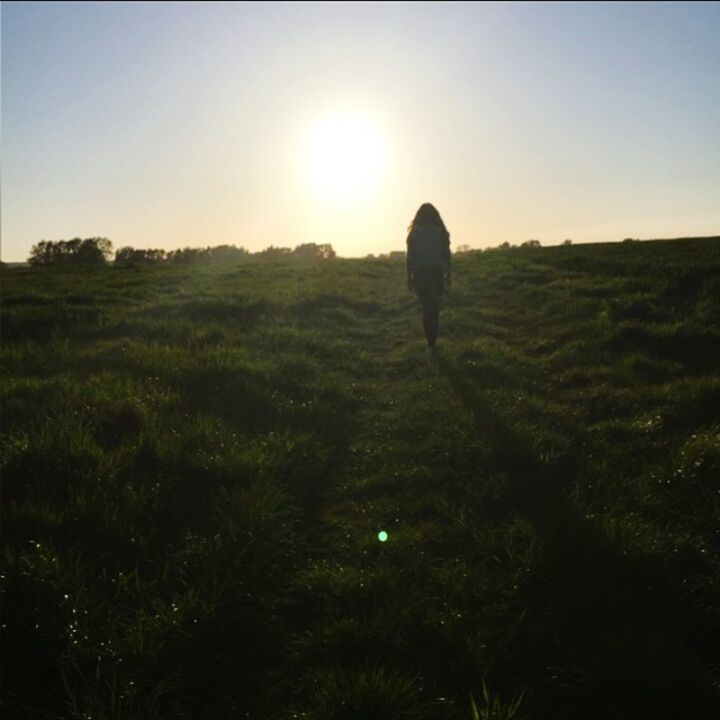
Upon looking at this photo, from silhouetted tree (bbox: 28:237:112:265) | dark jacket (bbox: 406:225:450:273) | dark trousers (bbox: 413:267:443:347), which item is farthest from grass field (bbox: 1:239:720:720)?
silhouetted tree (bbox: 28:237:112:265)

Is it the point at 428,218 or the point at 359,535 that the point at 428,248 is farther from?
the point at 359,535

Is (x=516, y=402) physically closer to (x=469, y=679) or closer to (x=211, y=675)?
(x=469, y=679)

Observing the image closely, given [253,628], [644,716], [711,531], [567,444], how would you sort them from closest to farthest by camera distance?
[644,716] → [253,628] → [711,531] → [567,444]

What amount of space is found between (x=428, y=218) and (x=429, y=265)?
107cm

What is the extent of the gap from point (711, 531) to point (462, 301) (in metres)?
13.9

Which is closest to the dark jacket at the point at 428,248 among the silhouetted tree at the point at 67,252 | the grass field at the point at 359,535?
the grass field at the point at 359,535

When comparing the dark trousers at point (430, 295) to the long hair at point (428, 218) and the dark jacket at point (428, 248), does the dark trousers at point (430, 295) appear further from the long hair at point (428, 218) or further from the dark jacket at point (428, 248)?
the long hair at point (428, 218)

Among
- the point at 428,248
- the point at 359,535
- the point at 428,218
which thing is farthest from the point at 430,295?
the point at 359,535

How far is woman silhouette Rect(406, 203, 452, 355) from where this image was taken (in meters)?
11.5

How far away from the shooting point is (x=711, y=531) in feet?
14.5

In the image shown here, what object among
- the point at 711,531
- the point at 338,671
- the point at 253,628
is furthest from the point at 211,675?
the point at 711,531

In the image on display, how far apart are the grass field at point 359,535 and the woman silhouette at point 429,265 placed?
1.85 metres

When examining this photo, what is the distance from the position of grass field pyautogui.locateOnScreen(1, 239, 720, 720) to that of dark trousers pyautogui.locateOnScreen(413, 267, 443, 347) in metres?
1.75

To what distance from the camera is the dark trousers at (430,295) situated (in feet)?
37.5
